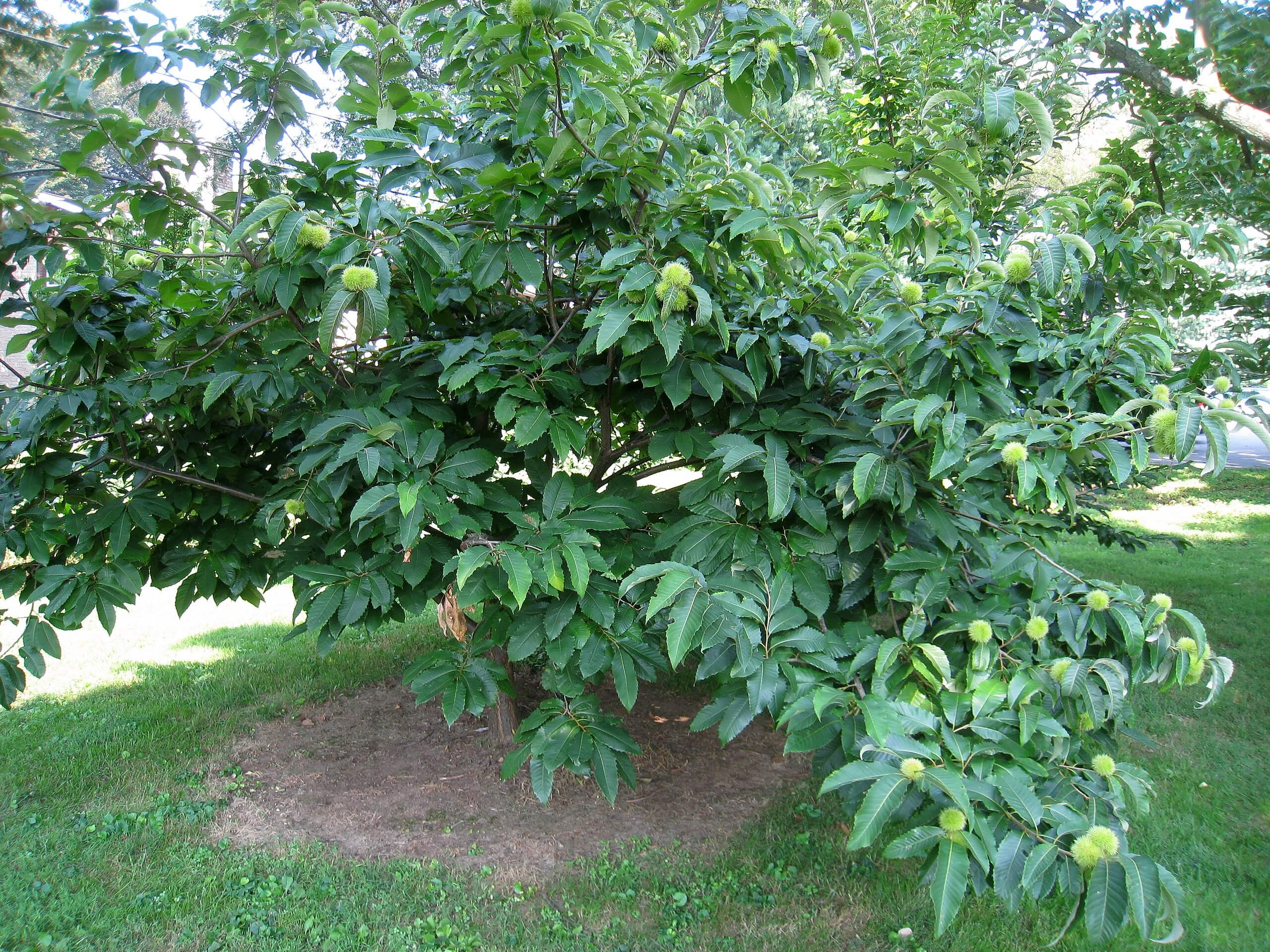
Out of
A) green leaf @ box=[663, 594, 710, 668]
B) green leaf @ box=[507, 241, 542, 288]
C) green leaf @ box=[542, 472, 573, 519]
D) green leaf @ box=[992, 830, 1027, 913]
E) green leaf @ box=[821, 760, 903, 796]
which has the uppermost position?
green leaf @ box=[507, 241, 542, 288]

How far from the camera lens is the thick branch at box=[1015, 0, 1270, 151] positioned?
3791 mm

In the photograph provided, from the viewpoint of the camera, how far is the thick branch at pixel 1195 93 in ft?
12.4

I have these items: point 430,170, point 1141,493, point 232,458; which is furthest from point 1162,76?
point 1141,493

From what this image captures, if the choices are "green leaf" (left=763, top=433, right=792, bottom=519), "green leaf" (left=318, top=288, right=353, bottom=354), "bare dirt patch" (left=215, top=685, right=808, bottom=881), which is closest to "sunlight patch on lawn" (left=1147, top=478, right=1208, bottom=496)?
"bare dirt patch" (left=215, top=685, right=808, bottom=881)

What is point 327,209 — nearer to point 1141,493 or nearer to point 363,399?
point 363,399

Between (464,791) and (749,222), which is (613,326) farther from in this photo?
(464,791)

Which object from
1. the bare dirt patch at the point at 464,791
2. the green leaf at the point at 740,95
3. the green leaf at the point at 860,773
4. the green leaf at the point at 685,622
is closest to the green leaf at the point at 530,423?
the green leaf at the point at 685,622

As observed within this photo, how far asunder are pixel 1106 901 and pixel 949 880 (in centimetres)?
26

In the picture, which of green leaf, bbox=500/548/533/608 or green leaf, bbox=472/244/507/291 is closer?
green leaf, bbox=500/548/533/608

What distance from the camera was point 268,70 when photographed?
243 cm

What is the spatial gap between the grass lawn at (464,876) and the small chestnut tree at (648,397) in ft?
2.23

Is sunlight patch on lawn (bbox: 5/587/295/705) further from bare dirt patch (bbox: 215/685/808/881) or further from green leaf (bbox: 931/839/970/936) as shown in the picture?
green leaf (bbox: 931/839/970/936)

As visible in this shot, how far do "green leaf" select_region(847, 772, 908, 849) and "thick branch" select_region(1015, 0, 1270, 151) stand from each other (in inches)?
122

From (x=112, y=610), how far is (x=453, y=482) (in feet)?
4.10
